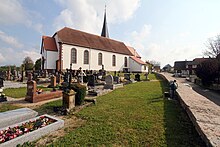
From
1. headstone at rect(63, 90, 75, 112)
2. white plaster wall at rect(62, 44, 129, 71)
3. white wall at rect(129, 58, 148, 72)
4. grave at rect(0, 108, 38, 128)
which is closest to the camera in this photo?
grave at rect(0, 108, 38, 128)

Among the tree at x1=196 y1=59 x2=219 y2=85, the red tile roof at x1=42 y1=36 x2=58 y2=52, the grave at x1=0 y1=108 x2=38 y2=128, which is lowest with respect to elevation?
the grave at x1=0 y1=108 x2=38 y2=128

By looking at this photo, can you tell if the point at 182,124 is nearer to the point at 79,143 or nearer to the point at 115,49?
the point at 79,143

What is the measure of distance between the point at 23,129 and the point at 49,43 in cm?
2955

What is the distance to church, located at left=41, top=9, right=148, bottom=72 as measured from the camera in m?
29.2

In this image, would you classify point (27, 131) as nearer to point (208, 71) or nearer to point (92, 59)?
point (208, 71)

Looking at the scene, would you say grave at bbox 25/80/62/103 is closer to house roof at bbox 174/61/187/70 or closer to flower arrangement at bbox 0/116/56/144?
flower arrangement at bbox 0/116/56/144

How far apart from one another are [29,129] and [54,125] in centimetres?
67

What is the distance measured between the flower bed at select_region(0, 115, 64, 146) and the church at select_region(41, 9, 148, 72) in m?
25.6

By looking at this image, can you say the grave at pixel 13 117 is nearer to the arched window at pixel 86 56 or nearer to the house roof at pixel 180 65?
the arched window at pixel 86 56

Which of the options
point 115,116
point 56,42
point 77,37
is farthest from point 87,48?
point 115,116

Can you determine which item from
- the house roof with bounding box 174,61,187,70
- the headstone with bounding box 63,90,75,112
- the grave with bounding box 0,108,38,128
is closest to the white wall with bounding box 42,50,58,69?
the headstone with bounding box 63,90,75,112

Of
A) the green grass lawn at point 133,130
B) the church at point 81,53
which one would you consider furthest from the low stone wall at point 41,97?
the church at point 81,53

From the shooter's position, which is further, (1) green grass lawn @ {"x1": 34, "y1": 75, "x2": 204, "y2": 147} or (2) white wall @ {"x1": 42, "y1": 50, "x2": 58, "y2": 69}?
(2) white wall @ {"x1": 42, "y1": 50, "x2": 58, "y2": 69}

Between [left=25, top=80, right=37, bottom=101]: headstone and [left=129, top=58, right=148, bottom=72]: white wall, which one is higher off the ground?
[left=129, top=58, right=148, bottom=72]: white wall
